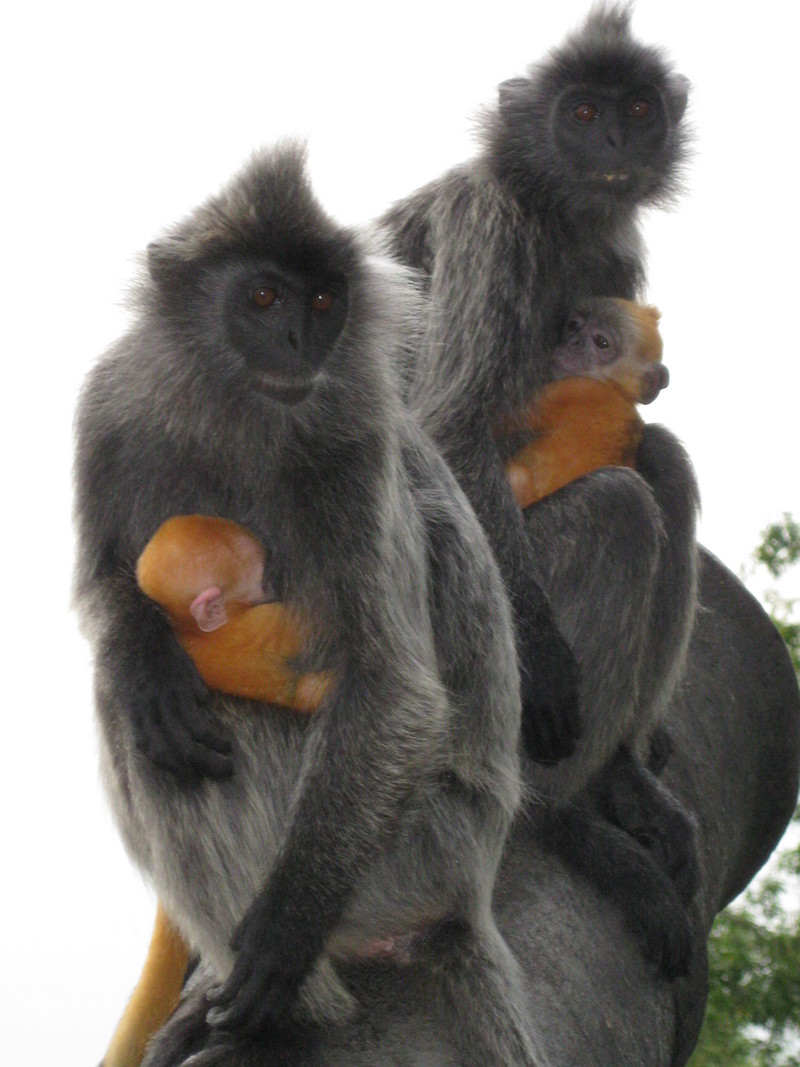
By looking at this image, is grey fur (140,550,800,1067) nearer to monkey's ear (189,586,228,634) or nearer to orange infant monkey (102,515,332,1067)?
orange infant monkey (102,515,332,1067)

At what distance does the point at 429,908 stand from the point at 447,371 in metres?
1.76

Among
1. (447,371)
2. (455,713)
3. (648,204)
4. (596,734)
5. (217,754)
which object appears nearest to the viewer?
(217,754)

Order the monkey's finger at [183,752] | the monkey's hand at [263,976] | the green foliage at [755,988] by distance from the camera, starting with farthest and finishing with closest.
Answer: the green foliage at [755,988]
the monkey's finger at [183,752]
the monkey's hand at [263,976]

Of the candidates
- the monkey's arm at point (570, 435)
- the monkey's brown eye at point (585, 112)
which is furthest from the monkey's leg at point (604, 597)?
the monkey's brown eye at point (585, 112)

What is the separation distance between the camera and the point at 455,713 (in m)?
3.40

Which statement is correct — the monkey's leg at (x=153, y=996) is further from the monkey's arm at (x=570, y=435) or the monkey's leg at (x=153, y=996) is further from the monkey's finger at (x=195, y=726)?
the monkey's arm at (x=570, y=435)

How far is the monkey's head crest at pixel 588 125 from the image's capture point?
4.62 metres

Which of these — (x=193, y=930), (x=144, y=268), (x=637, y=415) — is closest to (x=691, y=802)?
(x=637, y=415)

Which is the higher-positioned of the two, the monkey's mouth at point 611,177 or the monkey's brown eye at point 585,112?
the monkey's brown eye at point 585,112

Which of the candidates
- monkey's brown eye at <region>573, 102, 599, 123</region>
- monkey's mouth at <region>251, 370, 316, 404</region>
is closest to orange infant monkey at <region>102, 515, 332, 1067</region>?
monkey's mouth at <region>251, 370, 316, 404</region>

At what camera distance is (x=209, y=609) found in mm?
3186

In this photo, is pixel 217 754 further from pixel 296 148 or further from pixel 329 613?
pixel 296 148

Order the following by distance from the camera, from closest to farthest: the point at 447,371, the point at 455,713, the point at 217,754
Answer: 1. the point at 217,754
2. the point at 455,713
3. the point at 447,371

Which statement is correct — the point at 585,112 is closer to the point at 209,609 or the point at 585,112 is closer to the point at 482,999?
the point at 209,609
